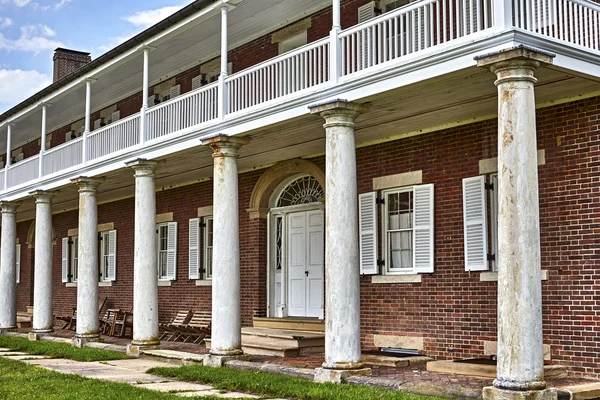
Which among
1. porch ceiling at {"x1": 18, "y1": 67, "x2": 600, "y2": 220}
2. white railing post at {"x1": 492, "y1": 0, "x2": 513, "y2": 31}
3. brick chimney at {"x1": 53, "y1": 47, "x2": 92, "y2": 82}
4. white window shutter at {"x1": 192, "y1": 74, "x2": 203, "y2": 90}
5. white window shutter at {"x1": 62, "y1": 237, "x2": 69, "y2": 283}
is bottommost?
white window shutter at {"x1": 62, "y1": 237, "x2": 69, "y2": 283}

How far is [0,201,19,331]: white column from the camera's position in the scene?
74.4 ft

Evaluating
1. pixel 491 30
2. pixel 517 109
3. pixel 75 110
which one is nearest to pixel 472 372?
pixel 517 109

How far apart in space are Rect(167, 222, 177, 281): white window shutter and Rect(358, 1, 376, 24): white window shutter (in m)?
8.94

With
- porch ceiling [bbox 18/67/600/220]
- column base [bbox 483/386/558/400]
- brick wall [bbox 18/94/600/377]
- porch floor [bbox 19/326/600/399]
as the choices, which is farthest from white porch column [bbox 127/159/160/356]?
column base [bbox 483/386/558/400]

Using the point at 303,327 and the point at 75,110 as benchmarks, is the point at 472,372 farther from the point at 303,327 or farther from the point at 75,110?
the point at 75,110

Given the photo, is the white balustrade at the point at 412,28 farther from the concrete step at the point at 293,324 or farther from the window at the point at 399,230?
the concrete step at the point at 293,324

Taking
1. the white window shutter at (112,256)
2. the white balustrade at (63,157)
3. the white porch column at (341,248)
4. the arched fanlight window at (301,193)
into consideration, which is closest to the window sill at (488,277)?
the white porch column at (341,248)

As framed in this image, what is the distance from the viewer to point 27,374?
1240 centimetres

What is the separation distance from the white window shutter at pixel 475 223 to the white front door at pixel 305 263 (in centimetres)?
447

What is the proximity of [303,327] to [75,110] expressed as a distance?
11431 mm

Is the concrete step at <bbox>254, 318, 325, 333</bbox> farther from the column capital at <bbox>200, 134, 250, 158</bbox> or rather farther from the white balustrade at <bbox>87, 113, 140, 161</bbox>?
the white balustrade at <bbox>87, 113, 140, 161</bbox>

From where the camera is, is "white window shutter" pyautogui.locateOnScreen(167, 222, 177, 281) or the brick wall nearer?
the brick wall

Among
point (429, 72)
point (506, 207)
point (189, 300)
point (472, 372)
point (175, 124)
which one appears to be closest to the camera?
point (506, 207)

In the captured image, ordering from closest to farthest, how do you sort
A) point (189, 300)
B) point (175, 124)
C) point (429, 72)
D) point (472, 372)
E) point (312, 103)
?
point (429, 72)
point (472, 372)
point (312, 103)
point (175, 124)
point (189, 300)
